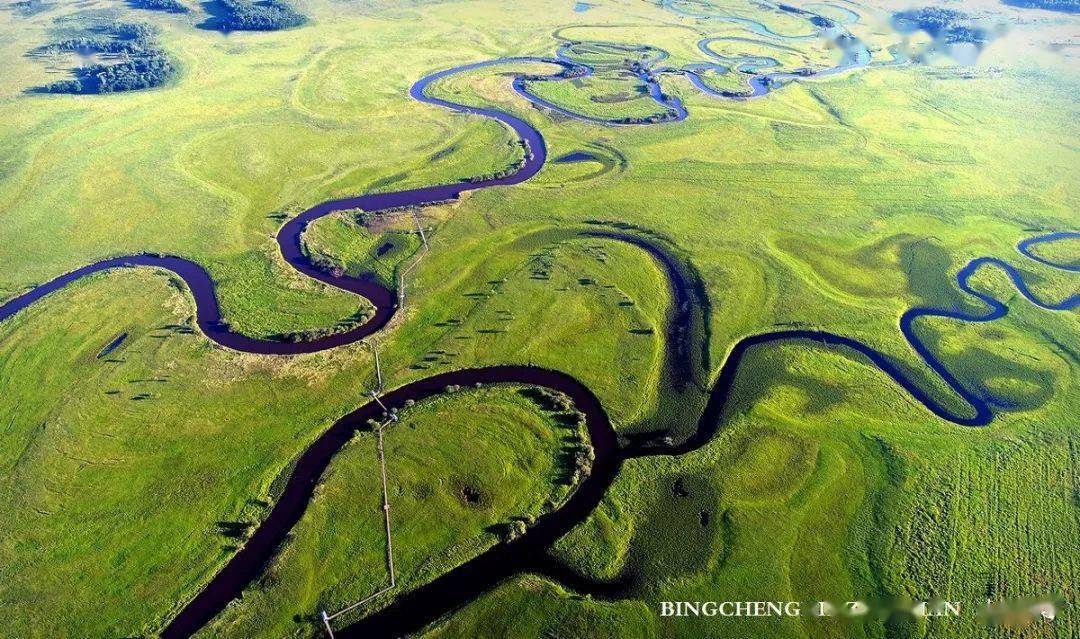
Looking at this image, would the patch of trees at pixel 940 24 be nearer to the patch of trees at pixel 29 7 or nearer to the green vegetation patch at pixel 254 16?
the green vegetation patch at pixel 254 16

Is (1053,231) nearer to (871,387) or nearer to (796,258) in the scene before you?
(796,258)

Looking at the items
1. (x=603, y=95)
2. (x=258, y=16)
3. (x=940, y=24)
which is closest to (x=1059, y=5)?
(x=940, y=24)

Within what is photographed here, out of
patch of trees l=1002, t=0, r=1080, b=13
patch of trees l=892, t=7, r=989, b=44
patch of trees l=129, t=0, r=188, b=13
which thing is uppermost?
patch of trees l=1002, t=0, r=1080, b=13

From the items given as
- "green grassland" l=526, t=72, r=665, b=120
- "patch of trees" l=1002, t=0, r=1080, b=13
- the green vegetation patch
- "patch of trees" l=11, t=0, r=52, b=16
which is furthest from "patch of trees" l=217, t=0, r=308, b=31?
A: "patch of trees" l=1002, t=0, r=1080, b=13

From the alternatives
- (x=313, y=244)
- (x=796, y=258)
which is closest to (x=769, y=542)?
(x=796, y=258)

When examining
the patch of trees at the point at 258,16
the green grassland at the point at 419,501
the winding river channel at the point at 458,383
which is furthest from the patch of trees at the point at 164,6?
the green grassland at the point at 419,501

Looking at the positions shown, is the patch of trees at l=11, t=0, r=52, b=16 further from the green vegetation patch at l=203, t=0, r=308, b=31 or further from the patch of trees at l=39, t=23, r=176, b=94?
the green vegetation patch at l=203, t=0, r=308, b=31

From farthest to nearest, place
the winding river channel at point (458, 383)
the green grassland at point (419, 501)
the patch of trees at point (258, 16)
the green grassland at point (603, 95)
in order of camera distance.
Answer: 1. the patch of trees at point (258, 16)
2. the green grassland at point (603, 95)
3. the winding river channel at point (458, 383)
4. the green grassland at point (419, 501)

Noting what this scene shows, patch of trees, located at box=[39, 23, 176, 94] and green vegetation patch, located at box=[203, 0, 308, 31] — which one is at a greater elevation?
green vegetation patch, located at box=[203, 0, 308, 31]
